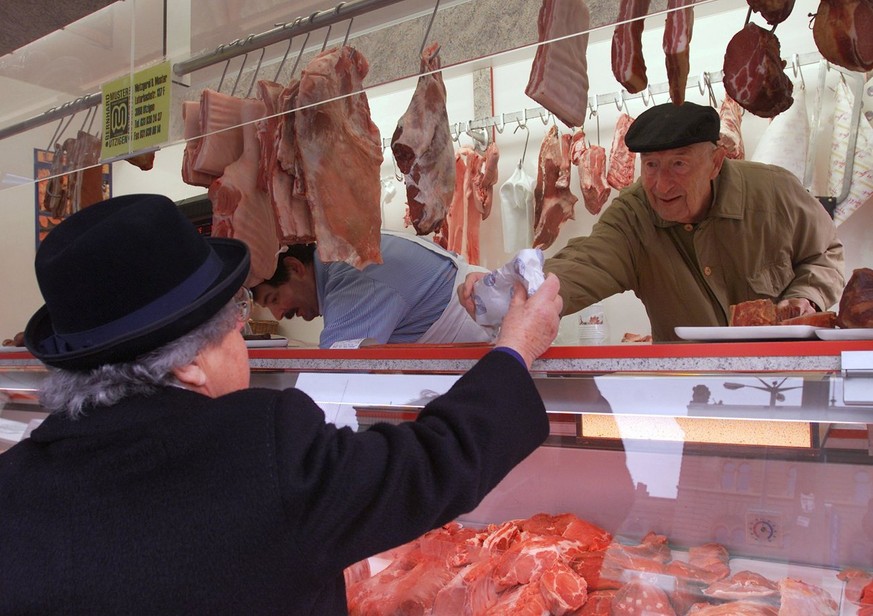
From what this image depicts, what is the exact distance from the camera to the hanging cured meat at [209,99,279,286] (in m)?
3.48

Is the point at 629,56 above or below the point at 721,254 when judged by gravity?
above

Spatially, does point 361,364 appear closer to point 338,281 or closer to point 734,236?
point 338,281

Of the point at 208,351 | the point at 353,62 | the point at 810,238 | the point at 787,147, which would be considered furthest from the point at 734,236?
the point at 208,351

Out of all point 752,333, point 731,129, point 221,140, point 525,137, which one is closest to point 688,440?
point 752,333

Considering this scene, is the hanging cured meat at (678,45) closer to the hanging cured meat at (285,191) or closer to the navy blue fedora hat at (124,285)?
the navy blue fedora hat at (124,285)

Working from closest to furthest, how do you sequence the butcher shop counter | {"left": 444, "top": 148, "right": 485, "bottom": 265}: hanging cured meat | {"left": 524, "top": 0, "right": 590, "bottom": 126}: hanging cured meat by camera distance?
1. the butcher shop counter
2. {"left": 524, "top": 0, "right": 590, "bottom": 126}: hanging cured meat
3. {"left": 444, "top": 148, "right": 485, "bottom": 265}: hanging cured meat

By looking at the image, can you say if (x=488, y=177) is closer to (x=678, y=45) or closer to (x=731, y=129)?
(x=731, y=129)

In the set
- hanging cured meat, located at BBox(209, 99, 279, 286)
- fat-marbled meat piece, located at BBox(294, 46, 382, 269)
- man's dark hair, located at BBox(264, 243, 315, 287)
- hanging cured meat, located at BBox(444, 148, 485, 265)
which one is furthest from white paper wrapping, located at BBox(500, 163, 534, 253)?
fat-marbled meat piece, located at BBox(294, 46, 382, 269)

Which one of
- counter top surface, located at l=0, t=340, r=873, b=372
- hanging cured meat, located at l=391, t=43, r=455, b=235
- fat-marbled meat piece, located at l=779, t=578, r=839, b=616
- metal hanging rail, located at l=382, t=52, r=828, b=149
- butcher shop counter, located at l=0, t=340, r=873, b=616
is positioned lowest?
fat-marbled meat piece, located at l=779, t=578, r=839, b=616

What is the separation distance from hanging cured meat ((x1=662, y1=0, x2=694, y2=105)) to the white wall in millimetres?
1290

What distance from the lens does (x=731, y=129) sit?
494 cm

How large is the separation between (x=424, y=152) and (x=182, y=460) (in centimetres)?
199

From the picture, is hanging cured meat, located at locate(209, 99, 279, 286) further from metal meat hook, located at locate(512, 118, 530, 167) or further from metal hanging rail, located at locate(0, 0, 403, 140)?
metal meat hook, located at locate(512, 118, 530, 167)

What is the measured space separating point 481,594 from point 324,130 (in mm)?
1870
